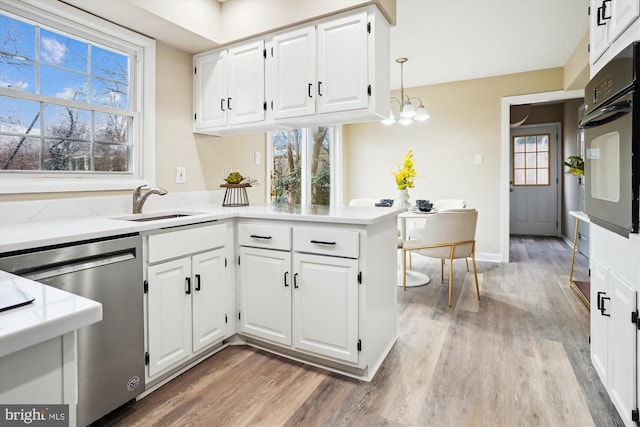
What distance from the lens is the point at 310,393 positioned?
1.88 metres

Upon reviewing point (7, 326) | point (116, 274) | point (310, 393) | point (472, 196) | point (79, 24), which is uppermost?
point (79, 24)

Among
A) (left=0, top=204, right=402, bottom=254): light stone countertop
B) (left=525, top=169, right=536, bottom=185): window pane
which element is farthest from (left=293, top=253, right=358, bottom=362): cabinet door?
(left=525, top=169, right=536, bottom=185): window pane

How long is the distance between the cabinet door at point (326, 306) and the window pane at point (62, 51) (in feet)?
5.80

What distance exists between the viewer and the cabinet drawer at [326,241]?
6.42 ft

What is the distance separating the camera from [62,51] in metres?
2.13

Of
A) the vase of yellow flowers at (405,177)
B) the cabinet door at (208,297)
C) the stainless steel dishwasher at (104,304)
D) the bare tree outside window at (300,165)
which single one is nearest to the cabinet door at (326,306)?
the cabinet door at (208,297)

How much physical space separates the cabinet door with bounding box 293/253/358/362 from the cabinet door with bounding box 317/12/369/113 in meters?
0.99

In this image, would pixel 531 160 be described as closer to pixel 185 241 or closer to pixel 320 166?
pixel 320 166

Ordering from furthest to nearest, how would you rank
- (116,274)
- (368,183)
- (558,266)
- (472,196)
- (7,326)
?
(368,183) → (472,196) → (558,266) → (116,274) → (7,326)

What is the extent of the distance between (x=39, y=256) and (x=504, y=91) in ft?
17.3

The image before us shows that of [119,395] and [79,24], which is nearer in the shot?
[119,395]

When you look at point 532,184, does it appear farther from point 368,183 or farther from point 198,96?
point 198,96

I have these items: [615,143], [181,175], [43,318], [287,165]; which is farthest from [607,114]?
[287,165]

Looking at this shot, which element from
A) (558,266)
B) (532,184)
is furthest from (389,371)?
(532,184)
